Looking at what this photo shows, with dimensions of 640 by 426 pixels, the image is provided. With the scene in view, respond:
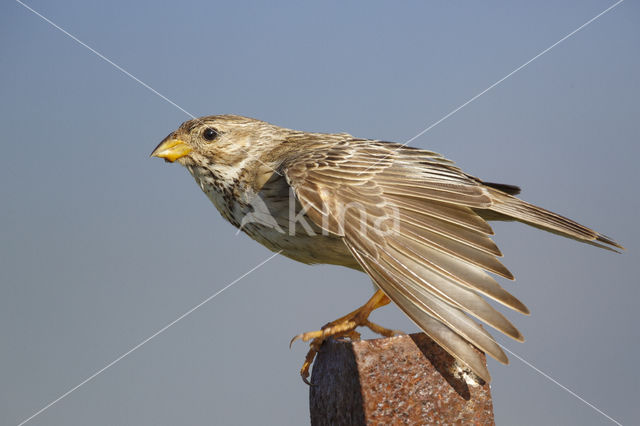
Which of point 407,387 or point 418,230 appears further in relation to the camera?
point 418,230

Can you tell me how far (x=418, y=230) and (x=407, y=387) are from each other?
1302 millimetres

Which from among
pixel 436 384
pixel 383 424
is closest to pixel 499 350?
pixel 436 384

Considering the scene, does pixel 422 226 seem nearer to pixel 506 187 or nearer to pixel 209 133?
pixel 506 187

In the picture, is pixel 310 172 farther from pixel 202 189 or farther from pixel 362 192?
pixel 202 189

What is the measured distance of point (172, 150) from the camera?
6113 mm

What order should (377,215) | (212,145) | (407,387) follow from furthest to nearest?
1. (212,145)
2. (377,215)
3. (407,387)

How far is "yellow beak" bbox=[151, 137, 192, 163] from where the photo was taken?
241 inches

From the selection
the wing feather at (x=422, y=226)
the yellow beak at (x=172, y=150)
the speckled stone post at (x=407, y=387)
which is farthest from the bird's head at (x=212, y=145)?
the speckled stone post at (x=407, y=387)

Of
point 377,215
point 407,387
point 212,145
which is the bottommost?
point 407,387

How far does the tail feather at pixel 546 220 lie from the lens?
5277mm

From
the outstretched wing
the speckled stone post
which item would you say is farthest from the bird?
the speckled stone post

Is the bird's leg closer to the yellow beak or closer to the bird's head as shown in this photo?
the bird's head

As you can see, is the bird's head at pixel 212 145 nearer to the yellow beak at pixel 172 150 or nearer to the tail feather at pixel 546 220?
the yellow beak at pixel 172 150

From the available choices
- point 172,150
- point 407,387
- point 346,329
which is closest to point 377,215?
point 346,329
